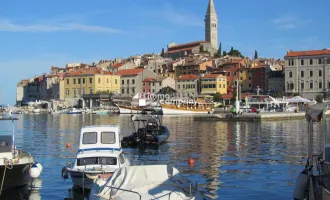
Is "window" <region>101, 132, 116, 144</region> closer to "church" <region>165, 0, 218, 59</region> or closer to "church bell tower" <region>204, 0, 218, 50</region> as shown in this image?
"church" <region>165, 0, 218, 59</region>

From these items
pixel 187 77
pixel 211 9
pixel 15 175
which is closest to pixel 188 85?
pixel 187 77

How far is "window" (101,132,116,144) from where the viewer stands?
67.6ft

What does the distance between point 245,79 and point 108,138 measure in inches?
4026

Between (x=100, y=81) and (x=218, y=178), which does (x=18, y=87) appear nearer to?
(x=100, y=81)

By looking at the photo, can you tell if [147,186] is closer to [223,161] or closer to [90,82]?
[223,161]

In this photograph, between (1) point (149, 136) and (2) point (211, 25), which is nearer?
(1) point (149, 136)

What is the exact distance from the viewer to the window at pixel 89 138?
67.3ft

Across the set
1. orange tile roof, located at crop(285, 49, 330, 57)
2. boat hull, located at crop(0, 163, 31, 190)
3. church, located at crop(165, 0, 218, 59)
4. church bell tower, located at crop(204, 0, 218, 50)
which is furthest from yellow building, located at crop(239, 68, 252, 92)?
boat hull, located at crop(0, 163, 31, 190)

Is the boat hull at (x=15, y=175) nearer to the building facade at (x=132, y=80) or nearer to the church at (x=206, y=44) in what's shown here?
the building facade at (x=132, y=80)

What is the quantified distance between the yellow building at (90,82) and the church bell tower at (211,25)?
2515 inches

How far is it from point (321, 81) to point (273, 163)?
279ft

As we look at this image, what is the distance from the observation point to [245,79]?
396 ft

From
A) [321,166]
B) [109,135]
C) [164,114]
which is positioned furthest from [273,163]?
[164,114]

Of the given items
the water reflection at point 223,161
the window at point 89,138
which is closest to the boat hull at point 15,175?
the water reflection at point 223,161
